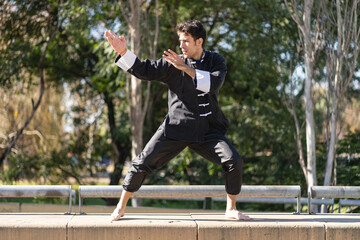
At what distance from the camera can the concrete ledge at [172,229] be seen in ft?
12.2

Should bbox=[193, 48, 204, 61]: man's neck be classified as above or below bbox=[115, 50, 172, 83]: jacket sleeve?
above

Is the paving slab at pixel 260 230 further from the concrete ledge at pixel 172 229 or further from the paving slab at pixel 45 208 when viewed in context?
the paving slab at pixel 45 208

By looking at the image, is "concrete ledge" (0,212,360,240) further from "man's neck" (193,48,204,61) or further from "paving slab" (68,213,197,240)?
"man's neck" (193,48,204,61)

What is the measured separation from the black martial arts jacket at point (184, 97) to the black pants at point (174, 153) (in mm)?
77

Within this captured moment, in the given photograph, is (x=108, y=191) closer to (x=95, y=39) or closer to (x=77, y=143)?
(x=95, y=39)

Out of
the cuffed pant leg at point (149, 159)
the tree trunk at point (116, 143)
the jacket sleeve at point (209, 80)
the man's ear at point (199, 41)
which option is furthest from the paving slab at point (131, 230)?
the tree trunk at point (116, 143)

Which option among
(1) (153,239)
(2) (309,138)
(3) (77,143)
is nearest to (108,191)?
(1) (153,239)

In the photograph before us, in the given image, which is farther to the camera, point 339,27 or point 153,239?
point 339,27

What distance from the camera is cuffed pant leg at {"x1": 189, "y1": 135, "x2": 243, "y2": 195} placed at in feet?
12.9

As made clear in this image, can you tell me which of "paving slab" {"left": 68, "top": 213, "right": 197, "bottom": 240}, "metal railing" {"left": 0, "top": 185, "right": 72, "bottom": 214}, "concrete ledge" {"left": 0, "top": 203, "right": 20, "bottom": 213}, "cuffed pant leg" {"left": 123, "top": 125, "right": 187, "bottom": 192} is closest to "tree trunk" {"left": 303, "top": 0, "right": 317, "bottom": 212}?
"cuffed pant leg" {"left": 123, "top": 125, "right": 187, "bottom": 192}

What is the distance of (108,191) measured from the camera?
4.34m

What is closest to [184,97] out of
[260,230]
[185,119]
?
[185,119]

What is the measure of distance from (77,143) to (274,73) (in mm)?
5439

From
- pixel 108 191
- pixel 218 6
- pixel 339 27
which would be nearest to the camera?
pixel 108 191
